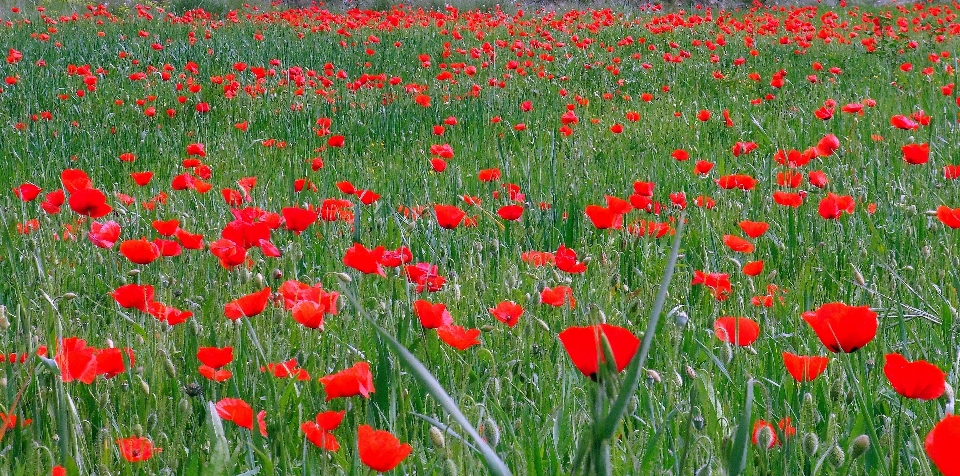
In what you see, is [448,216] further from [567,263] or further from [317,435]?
[317,435]

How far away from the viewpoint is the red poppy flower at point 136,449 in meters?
1.22

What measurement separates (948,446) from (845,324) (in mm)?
490

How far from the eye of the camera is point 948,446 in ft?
2.33

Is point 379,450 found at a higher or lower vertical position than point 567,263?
higher

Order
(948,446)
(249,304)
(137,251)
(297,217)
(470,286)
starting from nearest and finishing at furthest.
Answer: (948,446) < (249,304) < (137,251) < (297,217) < (470,286)

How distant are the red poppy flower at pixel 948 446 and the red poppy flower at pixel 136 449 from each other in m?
0.97

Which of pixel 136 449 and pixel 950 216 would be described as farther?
pixel 950 216

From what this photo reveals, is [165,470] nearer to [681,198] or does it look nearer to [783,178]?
[681,198]

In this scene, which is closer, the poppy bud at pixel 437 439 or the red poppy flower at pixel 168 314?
the poppy bud at pixel 437 439

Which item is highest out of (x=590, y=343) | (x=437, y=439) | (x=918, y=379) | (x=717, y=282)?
(x=590, y=343)

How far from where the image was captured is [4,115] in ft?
16.9

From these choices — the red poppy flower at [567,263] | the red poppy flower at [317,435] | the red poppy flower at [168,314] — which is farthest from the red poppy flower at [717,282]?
the red poppy flower at [168,314]

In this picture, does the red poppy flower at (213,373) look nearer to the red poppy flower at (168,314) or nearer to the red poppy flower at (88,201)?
the red poppy flower at (168,314)

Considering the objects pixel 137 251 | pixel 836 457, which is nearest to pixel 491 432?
pixel 836 457
